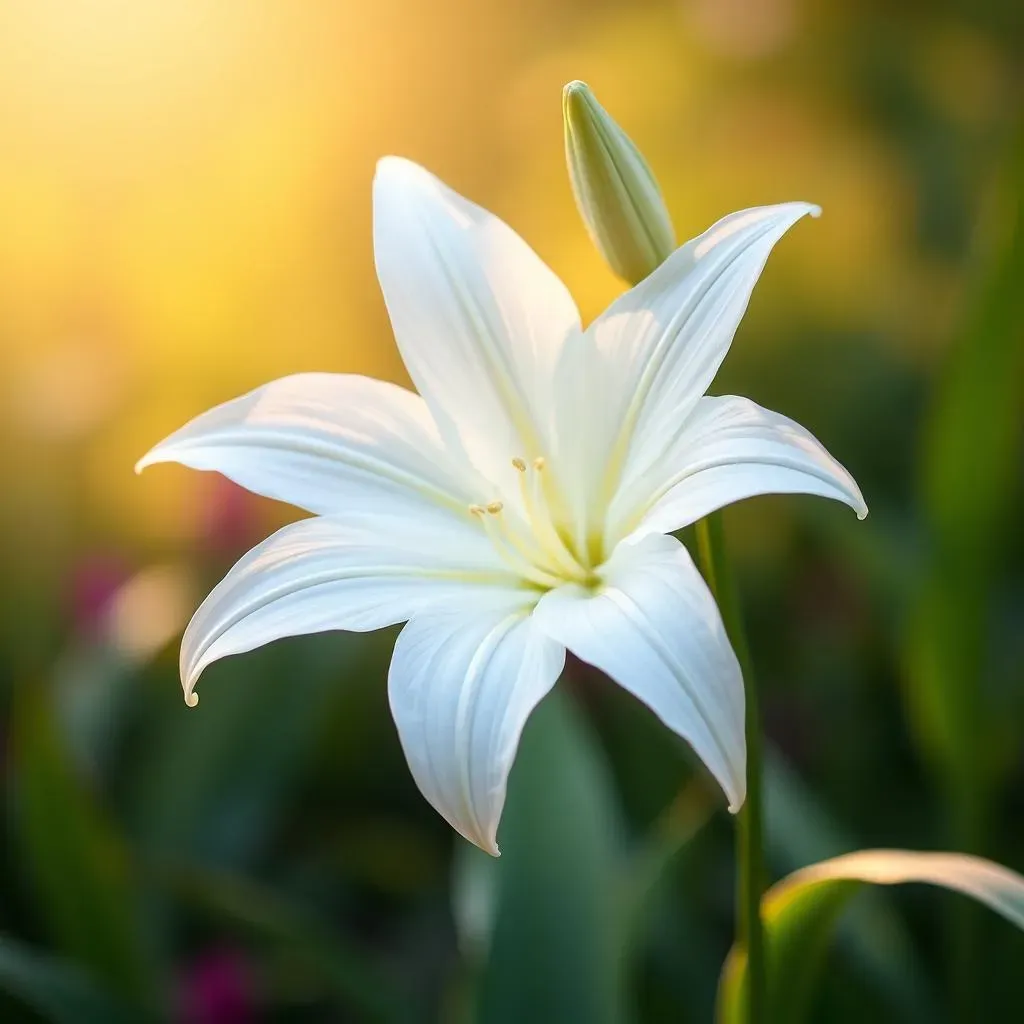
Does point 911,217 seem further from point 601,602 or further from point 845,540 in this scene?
point 601,602

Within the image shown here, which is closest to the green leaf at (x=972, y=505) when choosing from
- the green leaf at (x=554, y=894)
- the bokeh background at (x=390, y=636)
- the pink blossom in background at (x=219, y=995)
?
the bokeh background at (x=390, y=636)

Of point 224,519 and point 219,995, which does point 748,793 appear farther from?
point 224,519

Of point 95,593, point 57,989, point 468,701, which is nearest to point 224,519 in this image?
point 95,593

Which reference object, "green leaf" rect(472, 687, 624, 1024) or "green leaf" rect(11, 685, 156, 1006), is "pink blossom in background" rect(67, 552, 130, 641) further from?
"green leaf" rect(472, 687, 624, 1024)

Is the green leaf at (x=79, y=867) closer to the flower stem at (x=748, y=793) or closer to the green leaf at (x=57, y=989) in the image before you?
the green leaf at (x=57, y=989)

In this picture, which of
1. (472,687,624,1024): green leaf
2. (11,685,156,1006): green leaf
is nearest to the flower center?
(472,687,624,1024): green leaf
